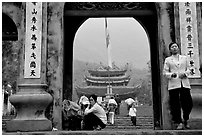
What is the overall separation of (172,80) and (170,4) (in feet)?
6.57

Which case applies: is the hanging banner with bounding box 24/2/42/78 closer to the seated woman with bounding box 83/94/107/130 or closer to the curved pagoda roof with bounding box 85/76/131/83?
the seated woman with bounding box 83/94/107/130

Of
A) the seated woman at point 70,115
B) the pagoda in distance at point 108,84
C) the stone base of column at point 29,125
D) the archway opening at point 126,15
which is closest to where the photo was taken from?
the stone base of column at point 29,125

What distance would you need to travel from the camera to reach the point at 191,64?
6156 millimetres

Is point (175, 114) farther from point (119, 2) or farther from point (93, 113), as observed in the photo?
point (119, 2)

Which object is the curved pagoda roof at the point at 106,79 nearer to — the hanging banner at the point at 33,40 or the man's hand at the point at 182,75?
the hanging banner at the point at 33,40

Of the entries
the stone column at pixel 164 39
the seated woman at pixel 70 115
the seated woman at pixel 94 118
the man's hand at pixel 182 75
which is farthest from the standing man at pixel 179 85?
the seated woman at pixel 70 115

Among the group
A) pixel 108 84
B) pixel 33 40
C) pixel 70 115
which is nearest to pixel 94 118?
pixel 70 115

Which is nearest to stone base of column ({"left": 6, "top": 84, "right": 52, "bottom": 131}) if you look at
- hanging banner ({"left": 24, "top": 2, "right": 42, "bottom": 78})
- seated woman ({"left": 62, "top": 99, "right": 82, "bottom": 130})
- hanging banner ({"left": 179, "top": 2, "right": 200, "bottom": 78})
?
hanging banner ({"left": 24, "top": 2, "right": 42, "bottom": 78})

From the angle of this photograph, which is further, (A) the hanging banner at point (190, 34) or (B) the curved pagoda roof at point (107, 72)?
(B) the curved pagoda roof at point (107, 72)

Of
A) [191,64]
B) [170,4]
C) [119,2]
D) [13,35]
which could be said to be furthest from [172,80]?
[13,35]

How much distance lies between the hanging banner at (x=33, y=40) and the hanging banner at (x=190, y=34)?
2716mm

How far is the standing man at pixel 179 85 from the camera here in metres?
5.27

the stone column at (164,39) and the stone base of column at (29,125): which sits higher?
the stone column at (164,39)

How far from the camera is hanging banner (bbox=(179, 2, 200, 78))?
6164mm
